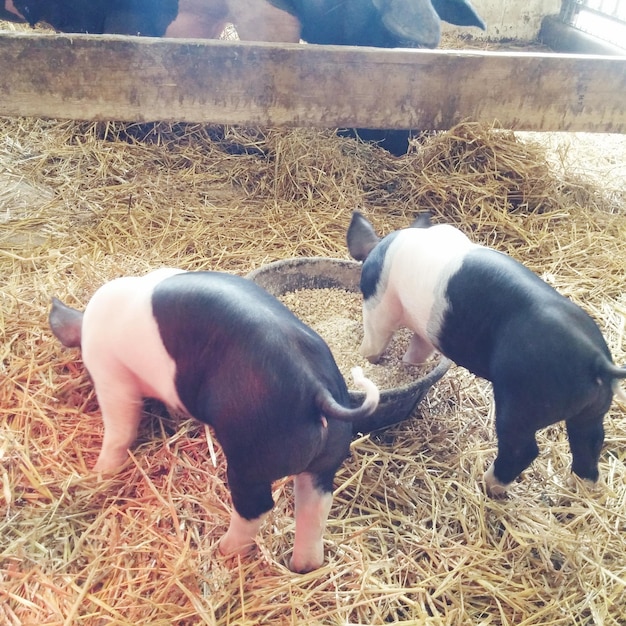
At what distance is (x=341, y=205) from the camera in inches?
144

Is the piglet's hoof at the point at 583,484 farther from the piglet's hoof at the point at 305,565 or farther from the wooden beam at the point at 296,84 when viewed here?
the wooden beam at the point at 296,84

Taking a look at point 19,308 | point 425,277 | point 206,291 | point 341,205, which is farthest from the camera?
point 341,205

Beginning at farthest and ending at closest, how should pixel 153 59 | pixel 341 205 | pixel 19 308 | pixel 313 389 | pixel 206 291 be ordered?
pixel 341 205 → pixel 153 59 → pixel 19 308 → pixel 206 291 → pixel 313 389

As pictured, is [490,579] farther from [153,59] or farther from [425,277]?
[153,59]

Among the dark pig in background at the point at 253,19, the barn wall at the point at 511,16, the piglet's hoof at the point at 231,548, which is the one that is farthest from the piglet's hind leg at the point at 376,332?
the barn wall at the point at 511,16

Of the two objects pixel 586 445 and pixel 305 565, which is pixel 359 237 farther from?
pixel 305 565

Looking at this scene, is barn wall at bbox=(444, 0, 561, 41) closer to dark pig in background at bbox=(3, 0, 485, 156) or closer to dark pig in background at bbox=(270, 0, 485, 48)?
dark pig in background at bbox=(270, 0, 485, 48)

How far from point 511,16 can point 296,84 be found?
5141mm

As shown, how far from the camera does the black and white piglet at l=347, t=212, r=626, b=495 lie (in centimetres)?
178

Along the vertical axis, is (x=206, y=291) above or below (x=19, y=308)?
above

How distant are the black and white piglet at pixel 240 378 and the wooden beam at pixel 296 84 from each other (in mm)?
1787

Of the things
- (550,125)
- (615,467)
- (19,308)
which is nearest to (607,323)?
(615,467)

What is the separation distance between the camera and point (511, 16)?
7.46 metres

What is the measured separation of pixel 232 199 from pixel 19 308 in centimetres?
139
